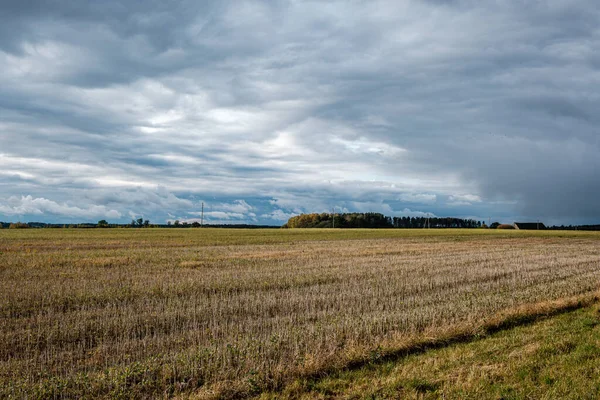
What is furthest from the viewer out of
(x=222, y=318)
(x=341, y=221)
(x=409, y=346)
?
(x=341, y=221)

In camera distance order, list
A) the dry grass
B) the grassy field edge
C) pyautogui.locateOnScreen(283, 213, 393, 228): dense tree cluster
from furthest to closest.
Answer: pyautogui.locateOnScreen(283, 213, 393, 228): dense tree cluster → the dry grass → the grassy field edge

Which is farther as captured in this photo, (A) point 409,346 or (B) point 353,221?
(B) point 353,221

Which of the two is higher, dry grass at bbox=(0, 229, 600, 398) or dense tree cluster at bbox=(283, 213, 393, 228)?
dense tree cluster at bbox=(283, 213, 393, 228)

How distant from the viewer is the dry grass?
8242 millimetres

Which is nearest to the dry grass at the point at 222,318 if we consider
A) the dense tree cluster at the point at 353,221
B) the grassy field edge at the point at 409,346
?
the grassy field edge at the point at 409,346

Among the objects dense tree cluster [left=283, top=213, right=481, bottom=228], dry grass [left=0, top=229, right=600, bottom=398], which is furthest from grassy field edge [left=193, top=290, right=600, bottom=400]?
dense tree cluster [left=283, top=213, right=481, bottom=228]

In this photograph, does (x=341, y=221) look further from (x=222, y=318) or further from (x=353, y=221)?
(x=222, y=318)

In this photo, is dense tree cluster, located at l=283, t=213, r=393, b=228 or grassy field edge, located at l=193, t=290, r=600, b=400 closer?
grassy field edge, located at l=193, t=290, r=600, b=400

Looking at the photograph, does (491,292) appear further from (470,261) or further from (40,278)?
(40,278)

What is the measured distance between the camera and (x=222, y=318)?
13250mm

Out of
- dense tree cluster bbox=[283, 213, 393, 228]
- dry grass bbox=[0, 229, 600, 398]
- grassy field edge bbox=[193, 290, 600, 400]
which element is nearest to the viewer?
grassy field edge bbox=[193, 290, 600, 400]

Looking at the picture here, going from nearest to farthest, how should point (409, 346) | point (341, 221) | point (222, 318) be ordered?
point (409, 346)
point (222, 318)
point (341, 221)

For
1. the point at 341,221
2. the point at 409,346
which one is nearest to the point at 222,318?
the point at 409,346

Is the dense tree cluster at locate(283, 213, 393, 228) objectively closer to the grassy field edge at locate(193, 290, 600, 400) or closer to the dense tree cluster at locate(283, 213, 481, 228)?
the dense tree cluster at locate(283, 213, 481, 228)
